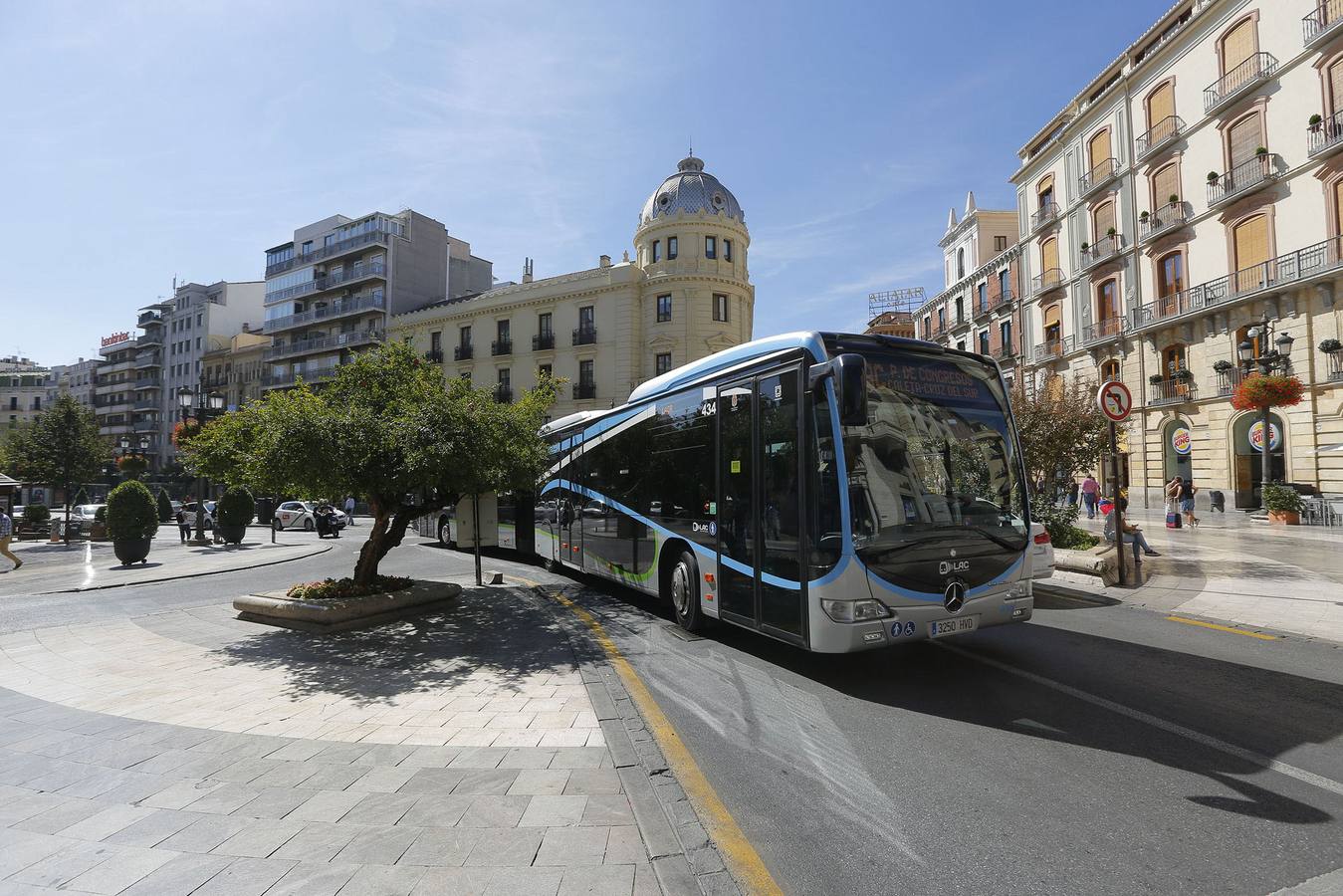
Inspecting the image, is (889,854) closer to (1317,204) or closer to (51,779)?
(51,779)

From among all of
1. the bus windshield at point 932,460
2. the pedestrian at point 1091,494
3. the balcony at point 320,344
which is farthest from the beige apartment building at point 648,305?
the bus windshield at point 932,460

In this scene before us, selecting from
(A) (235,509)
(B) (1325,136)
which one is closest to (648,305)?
(A) (235,509)

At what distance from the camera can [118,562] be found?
15453mm

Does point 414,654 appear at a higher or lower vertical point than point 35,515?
lower

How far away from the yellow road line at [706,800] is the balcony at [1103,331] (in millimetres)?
31311

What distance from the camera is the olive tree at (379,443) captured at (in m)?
7.30

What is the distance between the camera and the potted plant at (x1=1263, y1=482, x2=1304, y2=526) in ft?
62.8

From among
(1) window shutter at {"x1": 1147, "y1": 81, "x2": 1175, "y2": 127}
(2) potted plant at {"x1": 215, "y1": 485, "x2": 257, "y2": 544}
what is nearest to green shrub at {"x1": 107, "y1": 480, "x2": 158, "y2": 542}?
(2) potted plant at {"x1": 215, "y1": 485, "x2": 257, "y2": 544}

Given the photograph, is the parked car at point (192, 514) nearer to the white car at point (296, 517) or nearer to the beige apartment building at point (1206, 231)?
the white car at point (296, 517)

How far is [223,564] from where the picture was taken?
14430 mm

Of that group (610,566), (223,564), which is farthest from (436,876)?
(223,564)

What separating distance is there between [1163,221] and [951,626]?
29972 mm

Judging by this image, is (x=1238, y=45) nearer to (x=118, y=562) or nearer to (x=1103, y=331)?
(x=1103, y=331)

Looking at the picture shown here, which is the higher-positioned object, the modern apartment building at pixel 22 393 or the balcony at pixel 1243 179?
the modern apartment building at pixel 22 393
